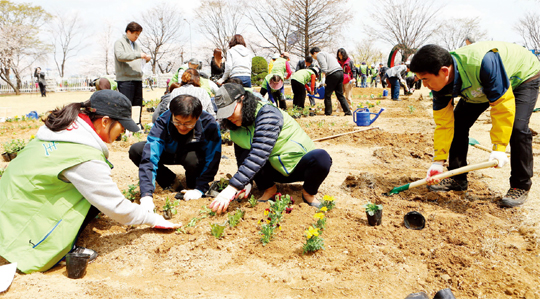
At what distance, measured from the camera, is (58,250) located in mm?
2299

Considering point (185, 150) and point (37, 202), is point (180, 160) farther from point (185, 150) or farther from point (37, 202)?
point (37, 202)

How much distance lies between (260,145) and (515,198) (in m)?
2.32

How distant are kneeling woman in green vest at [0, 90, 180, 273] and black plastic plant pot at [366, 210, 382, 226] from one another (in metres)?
1.81

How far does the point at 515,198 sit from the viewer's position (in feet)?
10.5

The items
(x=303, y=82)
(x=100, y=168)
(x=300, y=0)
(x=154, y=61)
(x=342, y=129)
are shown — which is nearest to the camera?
(x=100, y=168)

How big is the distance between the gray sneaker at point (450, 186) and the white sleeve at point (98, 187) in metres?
2.98

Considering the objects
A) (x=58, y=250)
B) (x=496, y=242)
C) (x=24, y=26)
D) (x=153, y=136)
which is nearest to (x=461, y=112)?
A: (x=496, y=242)

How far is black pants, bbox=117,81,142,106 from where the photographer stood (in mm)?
6324

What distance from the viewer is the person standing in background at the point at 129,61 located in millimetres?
6000

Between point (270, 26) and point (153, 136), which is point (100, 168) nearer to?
point (153, 136)

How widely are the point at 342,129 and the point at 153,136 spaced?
4.59m

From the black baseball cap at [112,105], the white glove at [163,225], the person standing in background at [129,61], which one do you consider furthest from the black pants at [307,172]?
the person standing in background at [129,61]

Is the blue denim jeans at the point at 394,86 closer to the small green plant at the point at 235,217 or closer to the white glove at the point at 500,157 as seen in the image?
the white glove at the point at 500,157

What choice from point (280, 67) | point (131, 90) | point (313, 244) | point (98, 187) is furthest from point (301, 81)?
point (98, 187)
